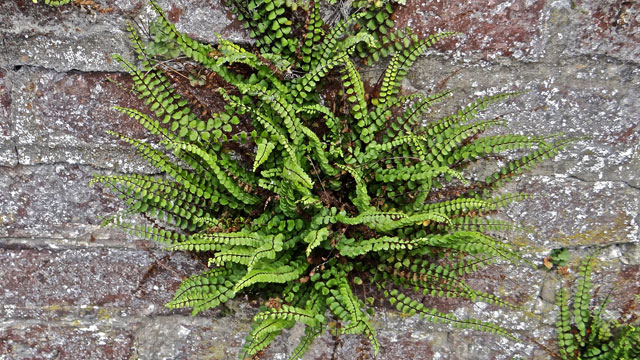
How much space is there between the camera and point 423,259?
2328 millimetres

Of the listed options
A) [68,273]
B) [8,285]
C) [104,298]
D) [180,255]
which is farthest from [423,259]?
[8,285]

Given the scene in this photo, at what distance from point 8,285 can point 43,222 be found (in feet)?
1.54

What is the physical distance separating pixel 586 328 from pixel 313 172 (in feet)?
5.72

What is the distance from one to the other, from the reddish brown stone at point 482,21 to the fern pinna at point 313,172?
0.12m

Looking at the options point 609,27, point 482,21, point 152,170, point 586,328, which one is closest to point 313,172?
point 152,170

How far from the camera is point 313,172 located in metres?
2.15

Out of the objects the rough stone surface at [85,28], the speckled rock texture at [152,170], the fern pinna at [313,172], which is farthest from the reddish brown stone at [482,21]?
the rough stone surface at [85,28]

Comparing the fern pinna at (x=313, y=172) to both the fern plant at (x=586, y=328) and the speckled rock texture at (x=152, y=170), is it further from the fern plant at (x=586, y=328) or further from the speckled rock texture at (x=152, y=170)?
the fern plant at (x=586, y=328)

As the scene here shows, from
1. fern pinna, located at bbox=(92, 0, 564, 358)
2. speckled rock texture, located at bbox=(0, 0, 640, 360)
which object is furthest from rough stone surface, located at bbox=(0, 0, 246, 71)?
fern pinna, located at bbox=(92, 0, 564, 358)

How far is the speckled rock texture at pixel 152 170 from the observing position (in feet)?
7.23

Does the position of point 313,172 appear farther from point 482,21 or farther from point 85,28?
point 85,28

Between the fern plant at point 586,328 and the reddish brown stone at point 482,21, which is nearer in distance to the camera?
the reddish brown stone at point 482,21

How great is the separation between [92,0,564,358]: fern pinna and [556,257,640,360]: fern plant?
56 centimetres

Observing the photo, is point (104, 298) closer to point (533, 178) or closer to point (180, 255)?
point (180, 255)
